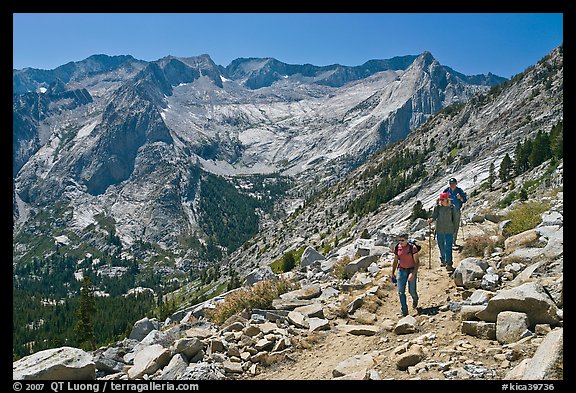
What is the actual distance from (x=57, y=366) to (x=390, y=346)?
22.7 ft

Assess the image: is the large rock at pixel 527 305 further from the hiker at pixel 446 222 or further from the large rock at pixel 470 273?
the hiker at pixel 446 222

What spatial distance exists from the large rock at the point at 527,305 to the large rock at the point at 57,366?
848 cm

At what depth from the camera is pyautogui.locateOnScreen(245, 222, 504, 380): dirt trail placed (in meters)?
7.59

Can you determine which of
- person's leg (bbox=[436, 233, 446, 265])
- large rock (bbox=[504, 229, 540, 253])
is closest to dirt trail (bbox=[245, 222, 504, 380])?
person's leg (bbox=[436, 233, 446, 265])

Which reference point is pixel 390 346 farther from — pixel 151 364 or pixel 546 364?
pixel 151 364

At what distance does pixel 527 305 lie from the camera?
26.7 ft

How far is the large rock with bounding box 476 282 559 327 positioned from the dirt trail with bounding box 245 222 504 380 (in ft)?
2.52

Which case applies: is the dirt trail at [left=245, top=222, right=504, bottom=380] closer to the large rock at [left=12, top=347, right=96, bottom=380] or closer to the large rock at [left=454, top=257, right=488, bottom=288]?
the large rock at [left=454, top=257, right=488, bottom=288]

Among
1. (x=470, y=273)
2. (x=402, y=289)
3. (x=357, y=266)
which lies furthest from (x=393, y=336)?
(x=357, y=266)

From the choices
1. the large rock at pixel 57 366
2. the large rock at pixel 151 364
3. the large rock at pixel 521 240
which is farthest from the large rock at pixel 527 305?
the large rock at pixel 57 366

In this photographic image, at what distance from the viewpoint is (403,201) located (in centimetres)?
9031

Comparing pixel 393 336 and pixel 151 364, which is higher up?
pixel 151 364
